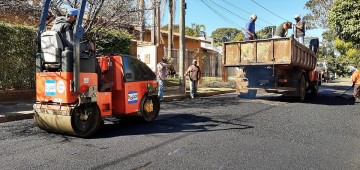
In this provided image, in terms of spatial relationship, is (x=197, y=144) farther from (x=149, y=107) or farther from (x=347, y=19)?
(x=347, y=19)

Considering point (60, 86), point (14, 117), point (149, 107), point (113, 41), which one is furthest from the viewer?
point (113, 41)

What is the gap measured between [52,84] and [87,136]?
1098 mm

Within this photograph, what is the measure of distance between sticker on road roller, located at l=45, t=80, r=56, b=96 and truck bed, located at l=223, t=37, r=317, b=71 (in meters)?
7.26

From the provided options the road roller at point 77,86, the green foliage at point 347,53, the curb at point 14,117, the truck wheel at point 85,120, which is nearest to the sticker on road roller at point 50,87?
the road roller at point 77,86

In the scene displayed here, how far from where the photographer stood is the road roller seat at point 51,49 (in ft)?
19.2

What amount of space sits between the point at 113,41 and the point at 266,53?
648 centimetres

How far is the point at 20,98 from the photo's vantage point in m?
11.2

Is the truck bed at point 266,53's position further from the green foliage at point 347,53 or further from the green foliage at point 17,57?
the green foliage at point 347,53

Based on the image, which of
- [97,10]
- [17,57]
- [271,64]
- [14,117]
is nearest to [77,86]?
[14,117]

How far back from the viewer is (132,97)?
7.12 meters

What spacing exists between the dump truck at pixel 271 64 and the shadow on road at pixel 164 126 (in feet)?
12.9

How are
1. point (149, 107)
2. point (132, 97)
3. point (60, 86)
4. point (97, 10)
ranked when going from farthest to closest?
point (97, 10)
point (149, 107)
point (132, 97)
point (60, 86)

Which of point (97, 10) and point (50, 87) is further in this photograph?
point (97, 10)

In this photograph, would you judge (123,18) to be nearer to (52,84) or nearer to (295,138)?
(52,84)
